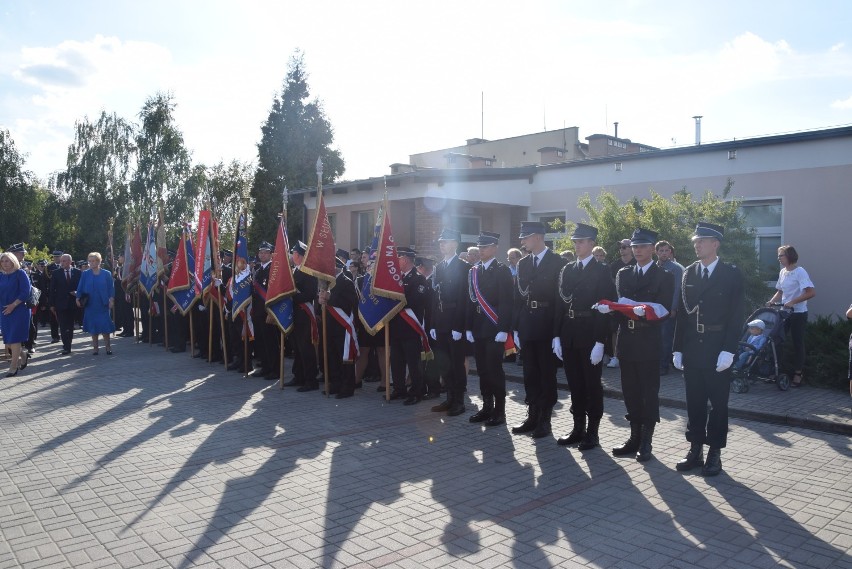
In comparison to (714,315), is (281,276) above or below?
above

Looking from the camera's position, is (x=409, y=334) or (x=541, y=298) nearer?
(x=541, y=298)

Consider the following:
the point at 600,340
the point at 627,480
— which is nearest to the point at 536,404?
the point at 600,340

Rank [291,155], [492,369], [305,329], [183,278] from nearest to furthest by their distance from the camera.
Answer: [492,369]
[305,329]
[183,278]
[291,155]

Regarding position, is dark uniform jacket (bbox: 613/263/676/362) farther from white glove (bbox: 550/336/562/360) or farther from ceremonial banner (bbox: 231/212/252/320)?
ceremonial banner (bbox: 231/212/252/320)

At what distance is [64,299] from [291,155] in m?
25.5

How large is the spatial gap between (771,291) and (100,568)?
11370 millimetres

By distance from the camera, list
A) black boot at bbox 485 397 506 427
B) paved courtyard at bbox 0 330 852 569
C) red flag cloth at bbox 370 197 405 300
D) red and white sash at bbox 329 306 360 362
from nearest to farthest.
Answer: paved courtyard at bbox 0 330 852 569 < black boot at bbox 485 397 506 427 < red flag cloth at bbox 370 197 405 300 < red and white sash at bbox 329 306 360 362

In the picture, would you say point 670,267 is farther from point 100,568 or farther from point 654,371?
point 100,568

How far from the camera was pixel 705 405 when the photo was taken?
6039 mm

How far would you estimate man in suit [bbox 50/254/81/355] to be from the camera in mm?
13828

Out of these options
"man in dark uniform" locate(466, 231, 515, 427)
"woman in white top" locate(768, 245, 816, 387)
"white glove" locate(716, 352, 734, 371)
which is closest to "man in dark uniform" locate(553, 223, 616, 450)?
"man in dark uniform" locate(466, 231, 515, 427)

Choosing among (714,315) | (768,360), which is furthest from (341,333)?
(768,360)

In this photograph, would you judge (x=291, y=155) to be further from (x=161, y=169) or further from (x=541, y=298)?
(x=541, y=298)

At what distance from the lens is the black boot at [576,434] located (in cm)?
684
